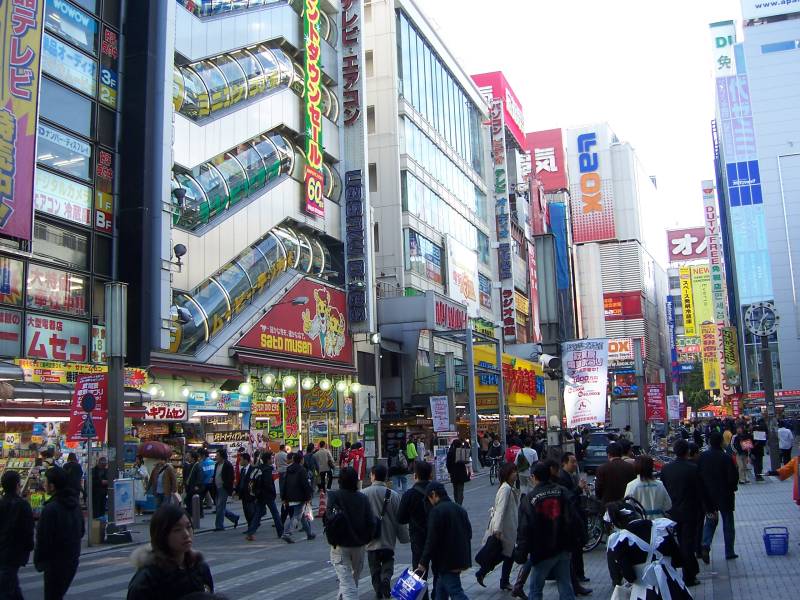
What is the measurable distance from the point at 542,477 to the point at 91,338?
18447mm

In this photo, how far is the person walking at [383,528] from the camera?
9977 millimetres

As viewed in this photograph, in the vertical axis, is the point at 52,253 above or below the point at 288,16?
below

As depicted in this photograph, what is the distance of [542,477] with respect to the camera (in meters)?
8.34

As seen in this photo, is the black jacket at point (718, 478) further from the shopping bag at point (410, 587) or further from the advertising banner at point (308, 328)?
the advertising banner at point (308, 328)

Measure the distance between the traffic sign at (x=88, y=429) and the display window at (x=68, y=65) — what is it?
10.7m

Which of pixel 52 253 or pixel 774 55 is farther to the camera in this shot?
pixel 774 55

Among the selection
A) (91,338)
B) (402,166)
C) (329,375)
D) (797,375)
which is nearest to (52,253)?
(91,338)

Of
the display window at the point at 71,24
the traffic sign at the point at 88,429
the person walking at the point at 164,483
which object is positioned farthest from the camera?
the display window at the point at 71,24

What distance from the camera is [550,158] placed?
145000 mm

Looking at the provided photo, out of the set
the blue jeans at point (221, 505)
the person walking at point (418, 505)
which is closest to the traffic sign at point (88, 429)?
the blue jeans at point (221, 505)

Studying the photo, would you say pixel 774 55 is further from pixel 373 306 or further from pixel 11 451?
pixel 11 451

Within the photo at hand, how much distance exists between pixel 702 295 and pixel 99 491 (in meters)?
137

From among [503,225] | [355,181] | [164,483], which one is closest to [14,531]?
[164,483]

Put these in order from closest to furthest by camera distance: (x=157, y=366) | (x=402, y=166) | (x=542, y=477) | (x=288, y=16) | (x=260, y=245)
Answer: (x=542, y=477)
(x=157, y=366)
(x=260, y=245)
(x=288, y=16)
(x=402, y=166)
